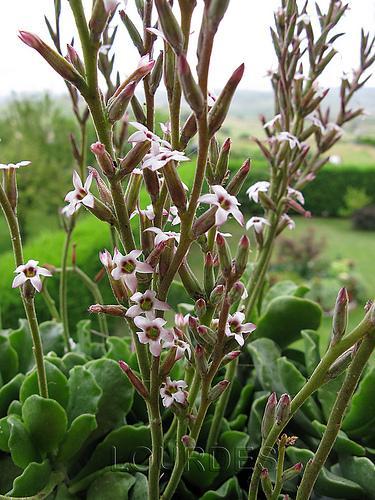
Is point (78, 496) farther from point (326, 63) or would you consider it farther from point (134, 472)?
point (326, 63)

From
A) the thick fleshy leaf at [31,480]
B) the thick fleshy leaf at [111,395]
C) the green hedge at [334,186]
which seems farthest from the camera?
the green hedge at [334,186]

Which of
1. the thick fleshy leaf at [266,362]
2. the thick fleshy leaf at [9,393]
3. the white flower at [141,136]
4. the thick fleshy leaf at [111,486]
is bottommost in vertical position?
the thick fleshy leaf at [111,486]

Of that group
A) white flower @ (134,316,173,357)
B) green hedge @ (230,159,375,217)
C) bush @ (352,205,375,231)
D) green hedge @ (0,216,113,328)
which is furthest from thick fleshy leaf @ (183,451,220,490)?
green hedge @ (230,159,375,217)

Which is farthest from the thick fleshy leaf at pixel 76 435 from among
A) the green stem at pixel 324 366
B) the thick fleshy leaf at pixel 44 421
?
the green stem at pixel 324 366

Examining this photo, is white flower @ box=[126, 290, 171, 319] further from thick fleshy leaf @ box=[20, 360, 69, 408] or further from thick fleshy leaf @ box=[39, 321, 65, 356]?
thick fleshy leaf @ box=[39, 321, 65, 356]

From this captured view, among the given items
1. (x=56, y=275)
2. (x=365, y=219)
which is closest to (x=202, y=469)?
(x=56, y=275)

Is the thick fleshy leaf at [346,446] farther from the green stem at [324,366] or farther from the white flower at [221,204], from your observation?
the white flower at [221,204]

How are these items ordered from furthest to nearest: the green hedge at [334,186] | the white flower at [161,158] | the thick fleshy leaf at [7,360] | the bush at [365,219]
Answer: the green hedge at [334,186] < the bush at [365,219] < the thick fleshy leaf at [7,360] < the white flower at [161,158]

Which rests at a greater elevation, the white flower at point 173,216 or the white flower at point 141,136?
the white flower at point 141,136
